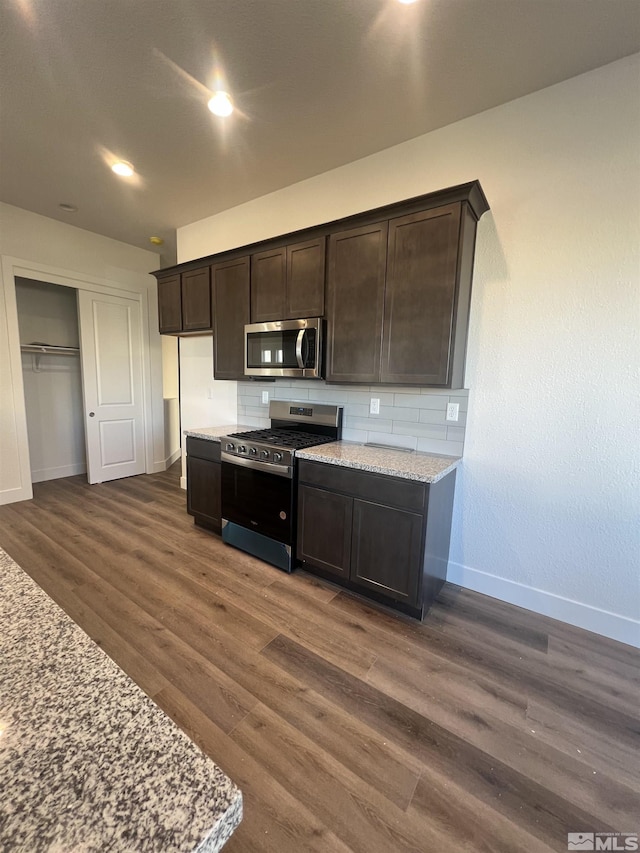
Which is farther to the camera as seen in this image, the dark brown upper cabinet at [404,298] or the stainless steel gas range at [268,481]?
the stainless steel gas range at [268,481]

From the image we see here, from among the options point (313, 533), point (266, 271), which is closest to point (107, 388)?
point (266, 271)

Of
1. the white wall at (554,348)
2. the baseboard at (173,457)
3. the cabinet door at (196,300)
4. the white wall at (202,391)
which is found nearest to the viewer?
the white wall at (554,348)

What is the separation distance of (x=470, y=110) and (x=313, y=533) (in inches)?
113

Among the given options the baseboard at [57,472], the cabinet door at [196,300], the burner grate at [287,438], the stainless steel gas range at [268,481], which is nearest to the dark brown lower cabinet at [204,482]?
the stainless steel gas range at [268,481]

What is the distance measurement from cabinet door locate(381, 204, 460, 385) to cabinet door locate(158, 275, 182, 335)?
2321 mm

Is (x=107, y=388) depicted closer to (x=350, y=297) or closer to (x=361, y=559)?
(x=350, y=297)

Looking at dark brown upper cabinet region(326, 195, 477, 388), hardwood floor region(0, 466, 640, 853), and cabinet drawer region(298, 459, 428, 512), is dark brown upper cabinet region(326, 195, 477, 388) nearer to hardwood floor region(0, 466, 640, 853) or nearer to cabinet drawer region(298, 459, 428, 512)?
cabinet drawer region(298, 459, 428, 512)

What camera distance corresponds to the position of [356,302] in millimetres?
2373

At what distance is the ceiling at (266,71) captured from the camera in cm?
164

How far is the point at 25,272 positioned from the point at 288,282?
3056mm

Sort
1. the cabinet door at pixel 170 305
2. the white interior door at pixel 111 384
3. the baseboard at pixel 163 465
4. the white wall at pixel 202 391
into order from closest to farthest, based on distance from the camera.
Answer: the cabinet door at pixel 170 305 < the white wall at pixel 202 391 < the white interior door at pixel 111 384 < the baseboard at pixel 163 465

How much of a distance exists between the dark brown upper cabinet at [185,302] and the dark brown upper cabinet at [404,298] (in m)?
1.46

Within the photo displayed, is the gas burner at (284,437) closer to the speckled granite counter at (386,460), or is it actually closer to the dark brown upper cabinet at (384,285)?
the speckled granite counter at (386,460)

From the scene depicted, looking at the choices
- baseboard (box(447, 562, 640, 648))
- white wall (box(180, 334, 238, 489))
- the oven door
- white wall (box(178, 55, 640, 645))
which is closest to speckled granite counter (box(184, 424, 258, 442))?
the oven door
